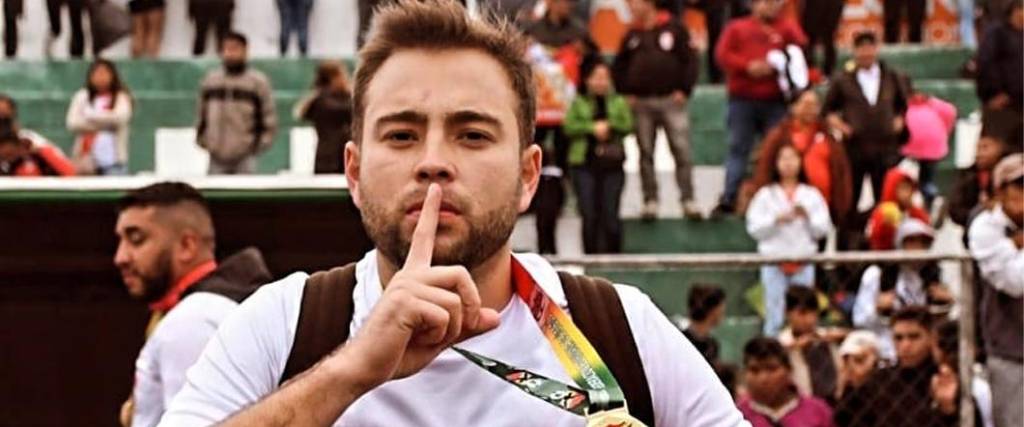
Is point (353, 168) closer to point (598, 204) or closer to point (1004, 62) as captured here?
point (598, 204)

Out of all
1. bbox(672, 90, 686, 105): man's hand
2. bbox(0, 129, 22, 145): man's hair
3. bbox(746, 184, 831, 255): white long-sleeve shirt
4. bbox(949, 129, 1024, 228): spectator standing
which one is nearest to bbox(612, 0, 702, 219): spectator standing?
bbox(672, 90, 686, 105): man's hand

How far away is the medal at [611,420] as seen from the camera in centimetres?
355

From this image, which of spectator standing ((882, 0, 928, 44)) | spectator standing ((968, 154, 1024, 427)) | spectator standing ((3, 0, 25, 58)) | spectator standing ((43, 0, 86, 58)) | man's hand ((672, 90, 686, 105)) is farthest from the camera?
spectator standing ((3, 0, 25, 58))

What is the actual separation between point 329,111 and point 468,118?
1365 cm

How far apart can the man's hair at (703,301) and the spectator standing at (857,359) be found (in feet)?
2.27

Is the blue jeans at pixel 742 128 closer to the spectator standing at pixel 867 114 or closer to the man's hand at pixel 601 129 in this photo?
the spectator standing at pixel 867 114

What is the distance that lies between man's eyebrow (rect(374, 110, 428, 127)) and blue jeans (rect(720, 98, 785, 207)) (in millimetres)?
14319

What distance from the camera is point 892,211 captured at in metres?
16.1

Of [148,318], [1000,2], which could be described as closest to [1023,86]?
[1000,2]

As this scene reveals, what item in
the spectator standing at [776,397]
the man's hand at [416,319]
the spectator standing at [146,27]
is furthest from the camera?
the spectator standing at [146,27]

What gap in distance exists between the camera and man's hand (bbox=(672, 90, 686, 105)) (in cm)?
1767

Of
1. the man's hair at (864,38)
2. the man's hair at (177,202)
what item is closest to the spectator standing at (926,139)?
the man's hair at (864,38)

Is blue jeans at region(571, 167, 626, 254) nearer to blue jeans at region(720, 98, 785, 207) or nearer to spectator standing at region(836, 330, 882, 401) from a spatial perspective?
blue jeans at region(720, 98, 785, 207)

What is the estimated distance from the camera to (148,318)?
10492 mm
